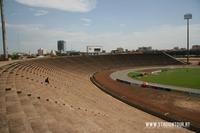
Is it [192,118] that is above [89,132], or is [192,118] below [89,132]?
below

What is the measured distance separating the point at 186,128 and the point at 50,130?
12483 millimetres

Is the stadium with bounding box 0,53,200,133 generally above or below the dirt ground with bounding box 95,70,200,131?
above

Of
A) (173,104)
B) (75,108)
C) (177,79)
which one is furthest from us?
(177,79)

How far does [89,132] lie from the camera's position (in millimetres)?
8664

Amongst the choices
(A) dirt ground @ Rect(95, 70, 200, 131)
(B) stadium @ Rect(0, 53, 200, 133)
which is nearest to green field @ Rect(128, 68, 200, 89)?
(B) stadium @ Rect(0, 53, 200, 133)

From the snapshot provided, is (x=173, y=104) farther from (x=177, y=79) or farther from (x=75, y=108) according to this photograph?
(x=177, y=79)

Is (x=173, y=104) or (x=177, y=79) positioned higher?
(x=177, y=79)

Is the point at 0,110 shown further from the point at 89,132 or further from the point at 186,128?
the point at 186,128

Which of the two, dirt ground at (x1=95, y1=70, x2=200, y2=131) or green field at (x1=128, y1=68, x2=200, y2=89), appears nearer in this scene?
dirt ground at (x1=95, y1=70, x2=200, y2=131)

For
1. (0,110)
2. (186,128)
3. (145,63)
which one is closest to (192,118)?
(186,128)

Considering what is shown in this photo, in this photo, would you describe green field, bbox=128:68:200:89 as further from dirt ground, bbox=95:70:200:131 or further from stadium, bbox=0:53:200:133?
dirt ground, bbox=95:70:200:131

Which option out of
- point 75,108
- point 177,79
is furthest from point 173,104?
point 177,79

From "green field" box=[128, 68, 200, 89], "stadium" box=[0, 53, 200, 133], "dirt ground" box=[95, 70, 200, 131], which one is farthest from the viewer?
"green field" box=[128, 68, 200, 89]

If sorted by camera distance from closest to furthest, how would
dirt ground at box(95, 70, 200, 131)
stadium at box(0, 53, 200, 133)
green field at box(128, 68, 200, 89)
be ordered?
stadium at box(0, 53, 200, 133), dirt ground at box(95, 70, 200, 131), green field at box(128, 68, 200, 89)
